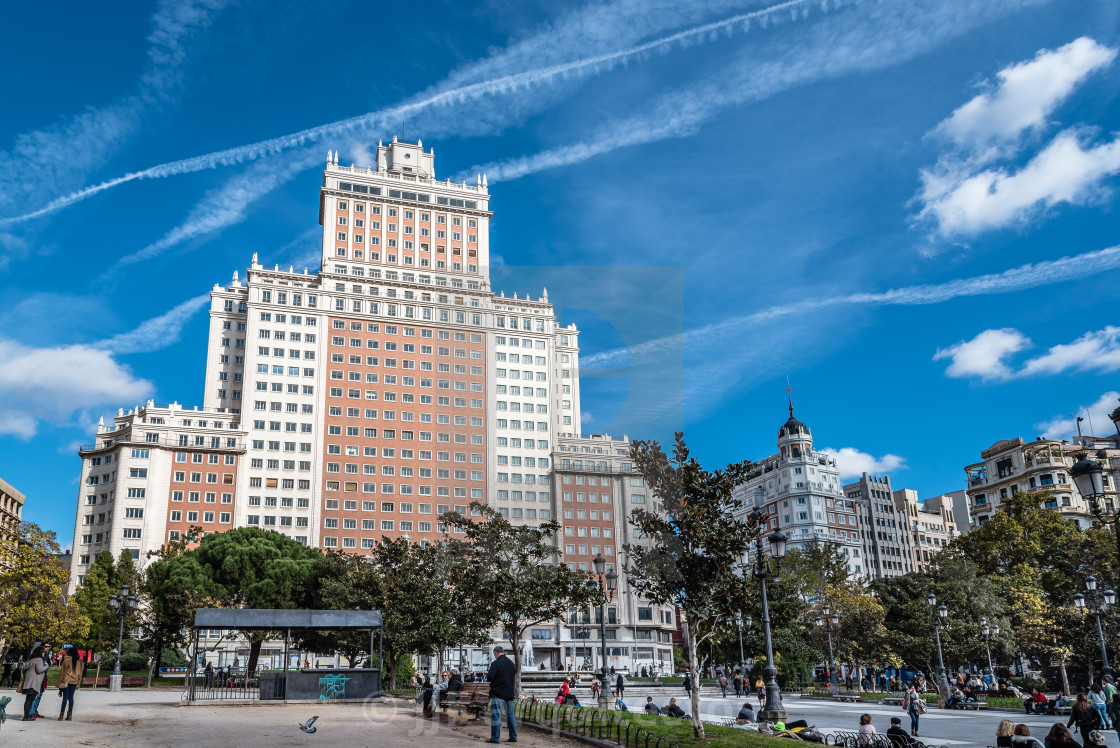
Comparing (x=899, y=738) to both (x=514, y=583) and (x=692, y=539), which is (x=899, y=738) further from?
(x=514, y=583)

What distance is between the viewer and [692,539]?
754 inches

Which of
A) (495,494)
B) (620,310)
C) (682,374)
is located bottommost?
(682,374)

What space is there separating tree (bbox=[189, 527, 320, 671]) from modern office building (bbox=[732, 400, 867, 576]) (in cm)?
8193

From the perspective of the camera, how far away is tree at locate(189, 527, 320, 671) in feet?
196

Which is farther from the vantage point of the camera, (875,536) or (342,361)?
(875,536)

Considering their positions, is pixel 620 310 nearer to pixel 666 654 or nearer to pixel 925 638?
pixel 925 638

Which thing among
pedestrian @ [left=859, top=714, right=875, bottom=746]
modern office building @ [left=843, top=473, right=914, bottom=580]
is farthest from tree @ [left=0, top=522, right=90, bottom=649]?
modern office building @ [left=843, top=473, right=914, bottom=580]

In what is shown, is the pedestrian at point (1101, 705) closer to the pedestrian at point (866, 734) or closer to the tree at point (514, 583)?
the pedestrian at point (866, 734)

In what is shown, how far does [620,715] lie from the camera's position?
21438 millimetres

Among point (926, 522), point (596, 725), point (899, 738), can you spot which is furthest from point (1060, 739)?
point (926, 522)

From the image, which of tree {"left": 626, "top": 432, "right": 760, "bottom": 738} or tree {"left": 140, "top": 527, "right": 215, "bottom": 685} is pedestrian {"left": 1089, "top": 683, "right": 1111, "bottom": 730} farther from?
tree {"left": 140, "top": 527, "right": 215, "bottom": 685}

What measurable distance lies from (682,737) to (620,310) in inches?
378

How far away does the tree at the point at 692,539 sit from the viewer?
756 inches

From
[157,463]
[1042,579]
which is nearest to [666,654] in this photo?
[1042,579]
